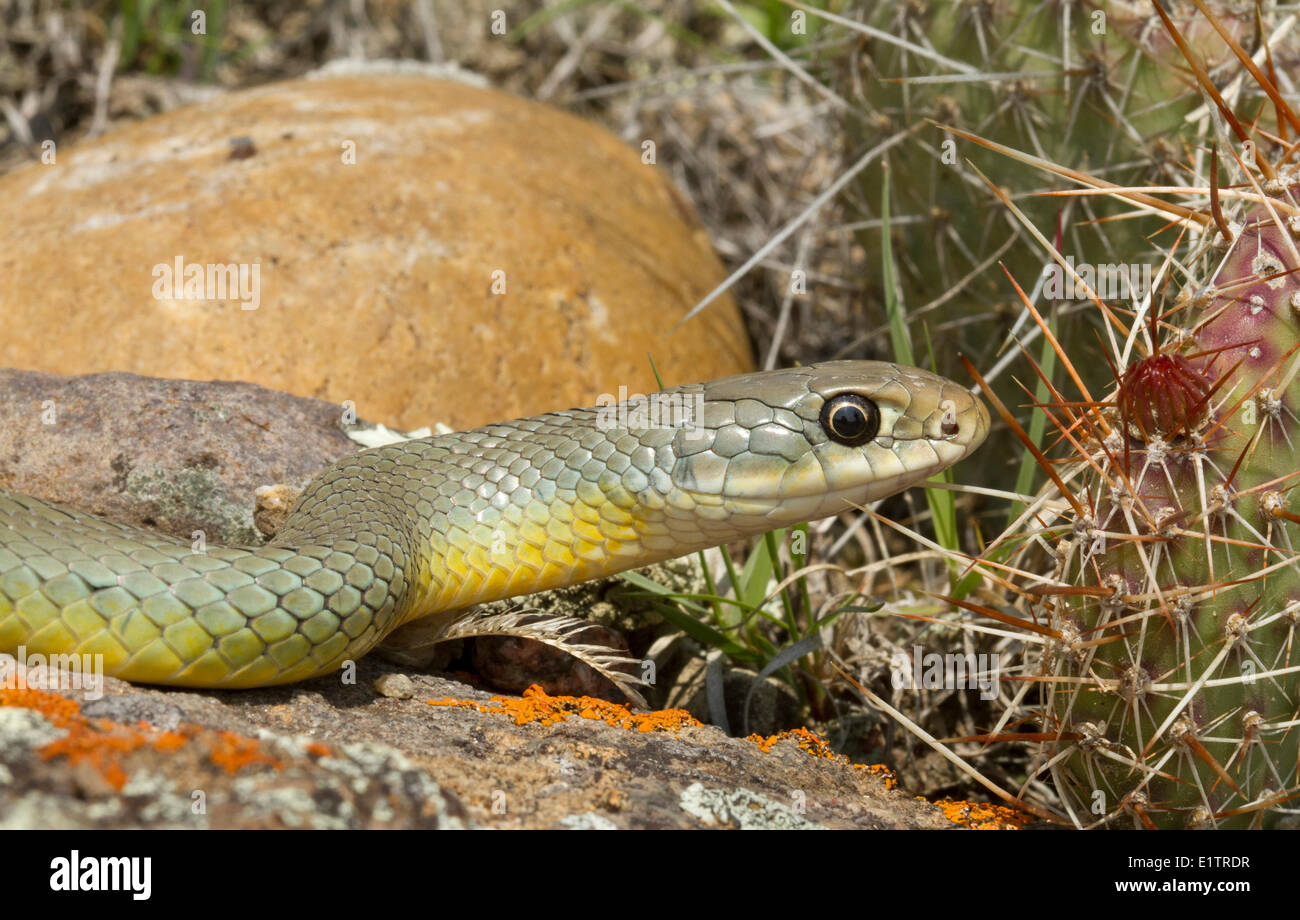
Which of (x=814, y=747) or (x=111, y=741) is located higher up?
(x=111, y=741)

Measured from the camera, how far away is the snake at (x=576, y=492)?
3.25 m

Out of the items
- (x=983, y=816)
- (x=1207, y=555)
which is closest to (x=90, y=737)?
(x=983, y=816)

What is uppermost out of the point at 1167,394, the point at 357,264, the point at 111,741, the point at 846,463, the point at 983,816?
the point at 357,264

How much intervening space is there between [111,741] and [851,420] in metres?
2.32

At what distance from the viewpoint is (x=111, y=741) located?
242 cm

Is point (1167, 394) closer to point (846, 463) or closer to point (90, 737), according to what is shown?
point (846, 463)

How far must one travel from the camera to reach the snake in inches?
128

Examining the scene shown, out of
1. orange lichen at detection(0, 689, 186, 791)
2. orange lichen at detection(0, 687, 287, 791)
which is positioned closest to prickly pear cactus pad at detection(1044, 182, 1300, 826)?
orange lichen at detection(0, 687, 287, 791)

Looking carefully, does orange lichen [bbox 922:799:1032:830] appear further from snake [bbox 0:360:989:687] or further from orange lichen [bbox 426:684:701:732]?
snake [bbox 0:360:989:687]

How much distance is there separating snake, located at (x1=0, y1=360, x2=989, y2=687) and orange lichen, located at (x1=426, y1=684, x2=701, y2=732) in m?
0.34

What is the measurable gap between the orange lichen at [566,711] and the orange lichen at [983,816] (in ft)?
2.64

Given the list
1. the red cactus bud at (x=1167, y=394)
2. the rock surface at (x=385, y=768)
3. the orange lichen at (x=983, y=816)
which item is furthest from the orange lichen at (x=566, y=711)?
the red cactus bud at (x=1167, y=394)

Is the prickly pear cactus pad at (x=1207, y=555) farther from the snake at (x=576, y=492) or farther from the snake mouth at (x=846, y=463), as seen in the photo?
the snake at (x=576, y=492)
